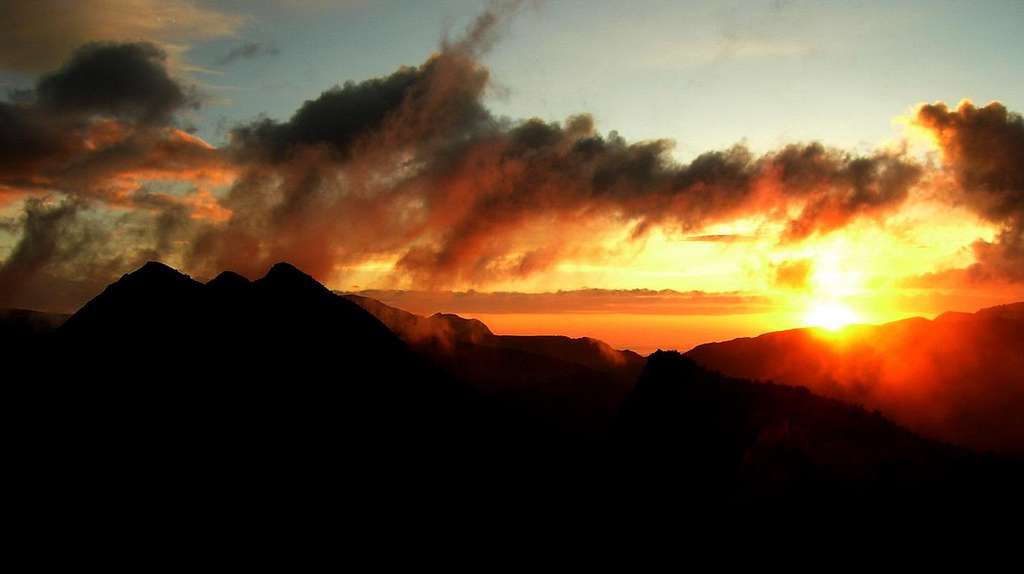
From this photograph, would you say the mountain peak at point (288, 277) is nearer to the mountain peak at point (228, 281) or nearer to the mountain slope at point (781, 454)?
the mountain peak at point (228, 281)

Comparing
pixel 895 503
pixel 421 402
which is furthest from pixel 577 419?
pixel 895 503

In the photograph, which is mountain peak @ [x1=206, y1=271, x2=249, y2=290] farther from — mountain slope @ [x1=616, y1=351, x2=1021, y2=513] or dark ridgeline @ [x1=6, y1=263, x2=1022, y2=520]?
mountain slope @ [x1=616, y1=351, x2=1021, y2=513]

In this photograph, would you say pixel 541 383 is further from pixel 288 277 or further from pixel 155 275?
pixel 155 275

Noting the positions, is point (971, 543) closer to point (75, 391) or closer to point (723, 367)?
point (75, 391)

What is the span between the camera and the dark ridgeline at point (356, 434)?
40500 mm

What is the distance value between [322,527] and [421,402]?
48.0ft

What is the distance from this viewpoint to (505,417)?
5475cm

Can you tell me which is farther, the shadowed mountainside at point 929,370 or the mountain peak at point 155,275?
the shadowed mountainside at point 929,370

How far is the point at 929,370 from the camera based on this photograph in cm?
13750

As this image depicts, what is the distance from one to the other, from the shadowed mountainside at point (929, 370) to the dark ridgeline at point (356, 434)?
69096 mm

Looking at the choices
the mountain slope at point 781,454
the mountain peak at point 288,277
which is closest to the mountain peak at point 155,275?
the mountain peak at point 288,277

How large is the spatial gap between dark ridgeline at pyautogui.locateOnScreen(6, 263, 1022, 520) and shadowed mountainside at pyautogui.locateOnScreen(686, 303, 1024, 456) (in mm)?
69096

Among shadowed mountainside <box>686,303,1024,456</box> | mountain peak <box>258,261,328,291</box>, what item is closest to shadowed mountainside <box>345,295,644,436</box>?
mountain peak <box>258,261,328,291</box>

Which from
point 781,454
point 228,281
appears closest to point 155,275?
point 228,281
